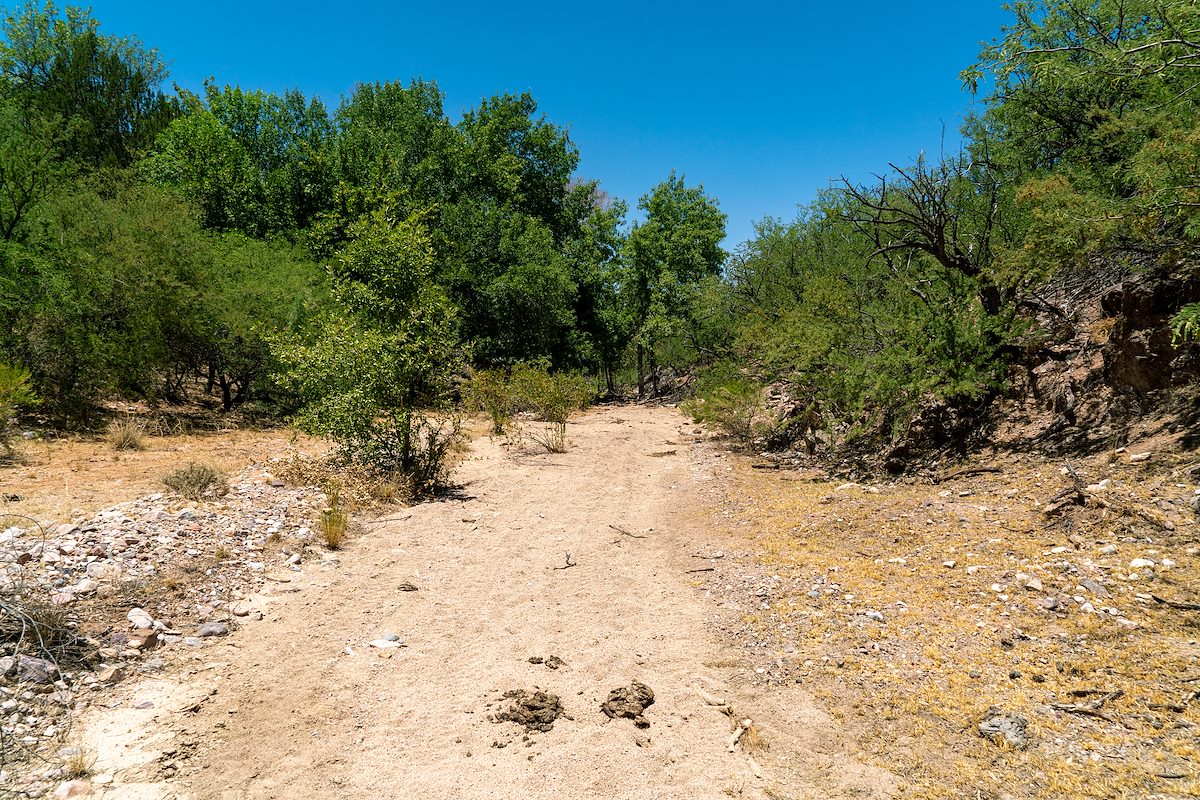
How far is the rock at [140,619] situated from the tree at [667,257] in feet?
70.9

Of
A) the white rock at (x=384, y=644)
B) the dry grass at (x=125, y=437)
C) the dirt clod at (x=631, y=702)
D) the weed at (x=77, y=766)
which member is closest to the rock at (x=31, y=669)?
the weed at (x=77, y=766)

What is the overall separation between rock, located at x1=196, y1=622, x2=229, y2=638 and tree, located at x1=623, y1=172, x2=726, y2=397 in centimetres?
2137

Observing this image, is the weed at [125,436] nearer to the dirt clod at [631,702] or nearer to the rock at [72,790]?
the rock at [72,790]

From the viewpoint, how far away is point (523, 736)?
373cm

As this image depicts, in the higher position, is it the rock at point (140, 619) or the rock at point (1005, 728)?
the rock at point (1005, 728)

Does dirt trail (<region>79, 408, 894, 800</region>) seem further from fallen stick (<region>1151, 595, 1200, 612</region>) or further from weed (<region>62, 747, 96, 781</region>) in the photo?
fallen stick (<region>1151, 595, 1200, 612</region>)

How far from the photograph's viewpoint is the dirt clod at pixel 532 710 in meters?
3.85

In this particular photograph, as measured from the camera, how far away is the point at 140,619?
4707 millimetres

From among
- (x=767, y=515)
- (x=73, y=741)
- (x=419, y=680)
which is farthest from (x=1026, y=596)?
(x=73, y=741)

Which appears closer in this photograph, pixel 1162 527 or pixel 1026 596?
pixel 1026 596

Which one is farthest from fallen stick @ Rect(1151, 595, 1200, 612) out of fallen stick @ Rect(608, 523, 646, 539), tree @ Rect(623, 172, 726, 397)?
tree @ Rect(623, 172, 726, 397)

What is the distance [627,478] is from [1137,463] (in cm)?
692

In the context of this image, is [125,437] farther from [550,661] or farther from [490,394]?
[550,661]

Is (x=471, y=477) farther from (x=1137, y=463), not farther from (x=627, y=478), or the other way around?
(x=1137, y=463)
